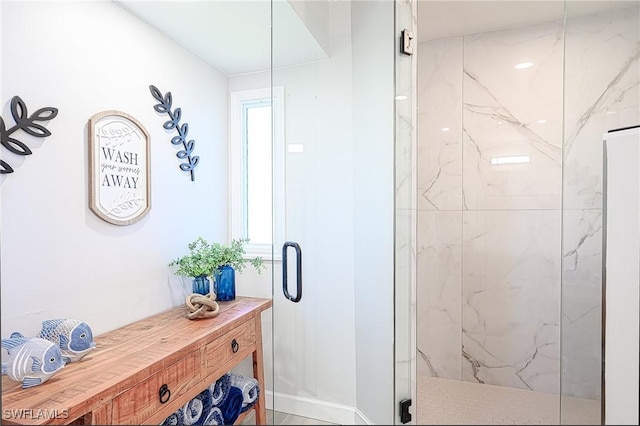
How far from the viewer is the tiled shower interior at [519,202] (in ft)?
3.04

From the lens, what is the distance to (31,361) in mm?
1033

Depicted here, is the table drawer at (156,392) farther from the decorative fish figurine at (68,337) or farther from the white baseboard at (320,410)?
the white baseboard at (320,410)

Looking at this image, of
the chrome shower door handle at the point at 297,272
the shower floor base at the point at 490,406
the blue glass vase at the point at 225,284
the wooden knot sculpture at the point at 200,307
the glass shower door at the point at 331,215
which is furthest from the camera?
the blue glass vase at the point at 225,284

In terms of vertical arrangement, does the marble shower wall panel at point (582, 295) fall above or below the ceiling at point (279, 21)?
below

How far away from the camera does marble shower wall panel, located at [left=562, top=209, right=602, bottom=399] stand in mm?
888

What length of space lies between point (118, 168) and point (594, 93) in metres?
1.70

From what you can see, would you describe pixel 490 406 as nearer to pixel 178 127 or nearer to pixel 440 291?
pixel 440 291

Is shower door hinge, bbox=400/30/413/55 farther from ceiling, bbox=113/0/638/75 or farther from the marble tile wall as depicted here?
the marble tile wall

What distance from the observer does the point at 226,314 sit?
5.95 feet

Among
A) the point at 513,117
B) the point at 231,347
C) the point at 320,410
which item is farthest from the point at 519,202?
the point at 231,347

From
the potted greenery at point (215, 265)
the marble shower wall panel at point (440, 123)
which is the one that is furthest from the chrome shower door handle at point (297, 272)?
the potted greenery at point (215, 265)

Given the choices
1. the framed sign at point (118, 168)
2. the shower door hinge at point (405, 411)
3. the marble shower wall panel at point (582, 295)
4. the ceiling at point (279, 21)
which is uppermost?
the ceiling at point (279, 21)

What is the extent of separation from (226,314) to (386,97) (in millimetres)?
1313

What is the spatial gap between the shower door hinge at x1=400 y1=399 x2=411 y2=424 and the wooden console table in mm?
778
